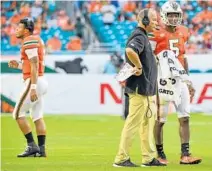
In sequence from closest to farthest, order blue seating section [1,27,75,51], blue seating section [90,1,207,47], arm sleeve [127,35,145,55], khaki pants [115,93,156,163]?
arm sleeve [127,35,145,55]
khaki pants [115,93,156,163]
blue seating section [1,27,75,51]
blue seating section [90,1,207,47]

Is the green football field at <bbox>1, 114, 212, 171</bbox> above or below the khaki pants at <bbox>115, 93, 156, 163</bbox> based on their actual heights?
below

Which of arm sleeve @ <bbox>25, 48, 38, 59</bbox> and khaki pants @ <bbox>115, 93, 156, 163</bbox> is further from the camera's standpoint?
arm sleeve @ <bbox>25, 48, 38, 59</bbox>

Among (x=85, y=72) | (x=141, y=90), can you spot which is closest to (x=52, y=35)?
(x=85, y=72)

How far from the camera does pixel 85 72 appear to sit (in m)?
25.0

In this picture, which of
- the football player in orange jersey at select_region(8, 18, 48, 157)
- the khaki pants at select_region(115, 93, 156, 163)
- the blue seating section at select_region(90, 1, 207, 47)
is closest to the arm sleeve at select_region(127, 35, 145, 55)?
the khaki pants at select_region(115, 93, 156, 163)

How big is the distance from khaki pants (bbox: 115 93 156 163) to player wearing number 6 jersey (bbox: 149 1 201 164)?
2.08 ft

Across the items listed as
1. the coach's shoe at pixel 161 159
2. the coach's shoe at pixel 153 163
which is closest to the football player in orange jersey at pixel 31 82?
the coach's shoe at pixel 161 159

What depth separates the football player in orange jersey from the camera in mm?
12906

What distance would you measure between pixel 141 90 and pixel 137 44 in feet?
2.00

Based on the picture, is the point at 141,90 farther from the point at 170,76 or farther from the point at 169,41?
the point at 169,41

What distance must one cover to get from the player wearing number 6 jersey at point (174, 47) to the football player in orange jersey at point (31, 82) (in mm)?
1880

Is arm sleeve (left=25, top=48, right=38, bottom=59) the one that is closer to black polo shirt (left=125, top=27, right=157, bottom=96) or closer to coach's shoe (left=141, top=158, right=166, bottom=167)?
black polo shirt (left=125, top=27, right=157, bottom=96)

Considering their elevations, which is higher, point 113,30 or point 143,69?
point 143,69

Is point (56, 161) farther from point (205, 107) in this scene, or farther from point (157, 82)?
point (205, 107)
